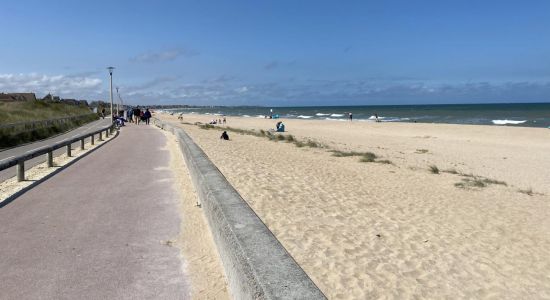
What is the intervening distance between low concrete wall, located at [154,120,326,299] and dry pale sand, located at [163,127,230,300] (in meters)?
0.15

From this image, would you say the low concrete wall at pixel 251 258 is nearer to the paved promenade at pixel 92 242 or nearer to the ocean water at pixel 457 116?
the paved promenade at pixel 92 242

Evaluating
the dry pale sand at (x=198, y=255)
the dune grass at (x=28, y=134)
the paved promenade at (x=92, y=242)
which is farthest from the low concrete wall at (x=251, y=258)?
the dune grass at (x=28, y=134)

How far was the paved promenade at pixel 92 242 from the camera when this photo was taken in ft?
12.0

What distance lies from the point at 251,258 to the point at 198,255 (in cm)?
156

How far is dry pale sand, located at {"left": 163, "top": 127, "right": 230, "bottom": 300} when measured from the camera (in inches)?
148

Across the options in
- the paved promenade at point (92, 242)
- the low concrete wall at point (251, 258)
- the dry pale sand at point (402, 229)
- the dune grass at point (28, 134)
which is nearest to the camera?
the low concrete wall at point (251, 258)

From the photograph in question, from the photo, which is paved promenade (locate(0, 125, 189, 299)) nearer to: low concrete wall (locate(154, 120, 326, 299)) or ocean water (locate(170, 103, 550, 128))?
low concrete wall (locate(154, 120, 326, 299))

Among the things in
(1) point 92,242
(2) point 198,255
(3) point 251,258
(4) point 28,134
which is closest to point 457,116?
(4) point 28,134

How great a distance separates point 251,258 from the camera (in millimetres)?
3168

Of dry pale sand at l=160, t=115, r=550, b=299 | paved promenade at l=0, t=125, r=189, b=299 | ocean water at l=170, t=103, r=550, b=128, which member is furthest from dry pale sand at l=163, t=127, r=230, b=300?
ocean water at l=170, t=103, r=550, b=128

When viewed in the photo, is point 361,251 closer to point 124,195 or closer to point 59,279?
point 59,279

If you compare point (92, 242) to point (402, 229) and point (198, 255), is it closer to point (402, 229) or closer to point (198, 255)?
point (198, 255)

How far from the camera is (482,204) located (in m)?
9.08

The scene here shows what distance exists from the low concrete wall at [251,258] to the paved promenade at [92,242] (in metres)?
0.53
